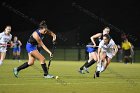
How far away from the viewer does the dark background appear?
4894 cm

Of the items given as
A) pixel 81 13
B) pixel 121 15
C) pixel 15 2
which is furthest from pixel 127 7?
pixel 15 2

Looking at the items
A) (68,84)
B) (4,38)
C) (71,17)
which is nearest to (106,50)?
(68,84)

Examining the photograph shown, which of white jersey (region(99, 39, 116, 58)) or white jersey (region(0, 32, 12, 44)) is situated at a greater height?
white jersey (region(0, 32, 12, 44))

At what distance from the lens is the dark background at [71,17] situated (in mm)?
48938

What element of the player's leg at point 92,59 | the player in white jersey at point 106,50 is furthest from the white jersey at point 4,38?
the player in white jersey at point 106,50

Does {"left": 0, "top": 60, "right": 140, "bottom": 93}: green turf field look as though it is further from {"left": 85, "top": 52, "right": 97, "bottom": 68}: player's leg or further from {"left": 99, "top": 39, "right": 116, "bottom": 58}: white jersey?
{"left": 85, "top": 52, "right": 97, "bottom": 68}: player's leg

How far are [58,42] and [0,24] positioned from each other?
7180mm

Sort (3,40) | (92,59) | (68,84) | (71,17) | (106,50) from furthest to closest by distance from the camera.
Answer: (71,17) < (3,40) < (92,59) < (106,50) < (68,84)

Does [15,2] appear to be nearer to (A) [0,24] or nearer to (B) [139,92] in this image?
(A) [0,24]

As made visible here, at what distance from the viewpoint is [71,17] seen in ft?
171

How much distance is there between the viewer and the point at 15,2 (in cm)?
5084

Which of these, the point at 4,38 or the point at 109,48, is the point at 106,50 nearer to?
the point at 109,48

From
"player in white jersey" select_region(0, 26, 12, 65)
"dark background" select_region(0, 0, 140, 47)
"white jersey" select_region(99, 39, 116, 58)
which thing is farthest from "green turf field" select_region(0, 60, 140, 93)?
"dark background" select_region(0, 0, 140, 47)

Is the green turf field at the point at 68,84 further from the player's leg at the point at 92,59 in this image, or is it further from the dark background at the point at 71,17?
the dark background at the point at 71,17
